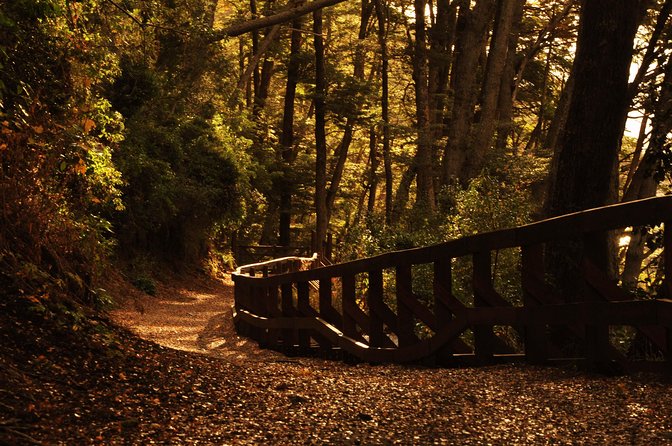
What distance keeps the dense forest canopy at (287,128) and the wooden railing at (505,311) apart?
1033mm

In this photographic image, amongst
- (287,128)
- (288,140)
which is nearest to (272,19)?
(287,128)

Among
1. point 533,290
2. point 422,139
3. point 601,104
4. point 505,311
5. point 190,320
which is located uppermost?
point 422,139

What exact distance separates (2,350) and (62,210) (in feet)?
10.5

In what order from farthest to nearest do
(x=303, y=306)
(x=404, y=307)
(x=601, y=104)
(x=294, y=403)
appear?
(x=303, y=306), (x=601, y=104), (x=404, y=307), (x=294, y=403)

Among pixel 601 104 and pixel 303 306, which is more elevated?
pixel 601 104

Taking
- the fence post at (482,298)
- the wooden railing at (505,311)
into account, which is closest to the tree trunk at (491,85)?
the wooden railing at (505,311)

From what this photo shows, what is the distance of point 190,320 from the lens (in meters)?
18.3

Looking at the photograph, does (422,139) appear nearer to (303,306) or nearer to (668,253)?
(303,306)

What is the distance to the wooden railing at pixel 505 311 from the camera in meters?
5.73

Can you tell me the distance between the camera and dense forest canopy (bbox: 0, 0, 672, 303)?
8625 mm

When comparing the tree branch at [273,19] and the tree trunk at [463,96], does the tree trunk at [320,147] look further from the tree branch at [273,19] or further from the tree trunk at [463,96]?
the tree branch at [273,19]

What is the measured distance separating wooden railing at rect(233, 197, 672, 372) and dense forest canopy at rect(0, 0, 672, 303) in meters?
1.03

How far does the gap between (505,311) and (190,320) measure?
40.6 ft

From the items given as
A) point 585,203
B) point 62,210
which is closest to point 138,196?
point 62,210
